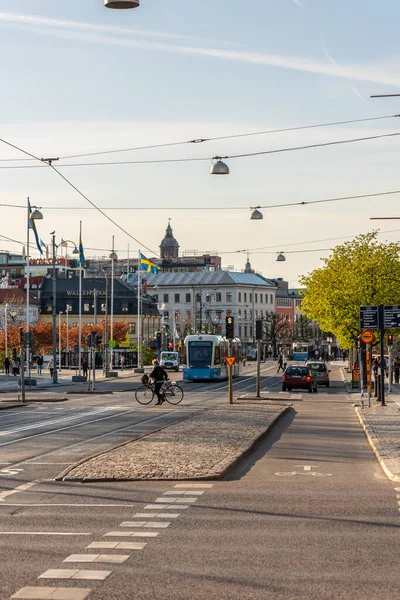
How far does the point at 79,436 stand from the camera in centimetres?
2908

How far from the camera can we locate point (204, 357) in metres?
76.4

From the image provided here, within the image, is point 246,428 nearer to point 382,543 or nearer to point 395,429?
point 395,429

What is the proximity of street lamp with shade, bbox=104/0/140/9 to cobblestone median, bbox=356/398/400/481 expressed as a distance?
7.86m

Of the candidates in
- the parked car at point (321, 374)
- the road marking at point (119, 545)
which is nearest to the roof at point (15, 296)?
the parked car at point (321, 374)

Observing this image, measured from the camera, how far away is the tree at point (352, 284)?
71.5m

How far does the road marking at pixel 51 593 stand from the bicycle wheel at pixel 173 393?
126ft

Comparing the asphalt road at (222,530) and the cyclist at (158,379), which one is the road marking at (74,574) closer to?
the asphalt road at (222,530)

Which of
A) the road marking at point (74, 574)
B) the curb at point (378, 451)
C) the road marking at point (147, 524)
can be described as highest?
the curb at point (378, 451)

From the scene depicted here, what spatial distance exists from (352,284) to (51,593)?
63009 mm

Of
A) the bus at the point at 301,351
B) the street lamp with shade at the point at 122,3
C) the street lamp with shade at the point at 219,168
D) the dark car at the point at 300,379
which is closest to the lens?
the street lamp with shade at the point at 122,3

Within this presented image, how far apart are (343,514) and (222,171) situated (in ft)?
83.1

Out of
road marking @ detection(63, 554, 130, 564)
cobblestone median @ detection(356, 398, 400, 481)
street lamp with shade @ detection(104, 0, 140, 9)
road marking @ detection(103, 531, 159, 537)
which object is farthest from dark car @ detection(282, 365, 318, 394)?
road marking @ detection(63, 554, 130, 564)

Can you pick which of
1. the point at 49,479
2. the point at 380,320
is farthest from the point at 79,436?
the point at 380,320

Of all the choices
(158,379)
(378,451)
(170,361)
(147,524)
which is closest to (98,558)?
(147,524)
